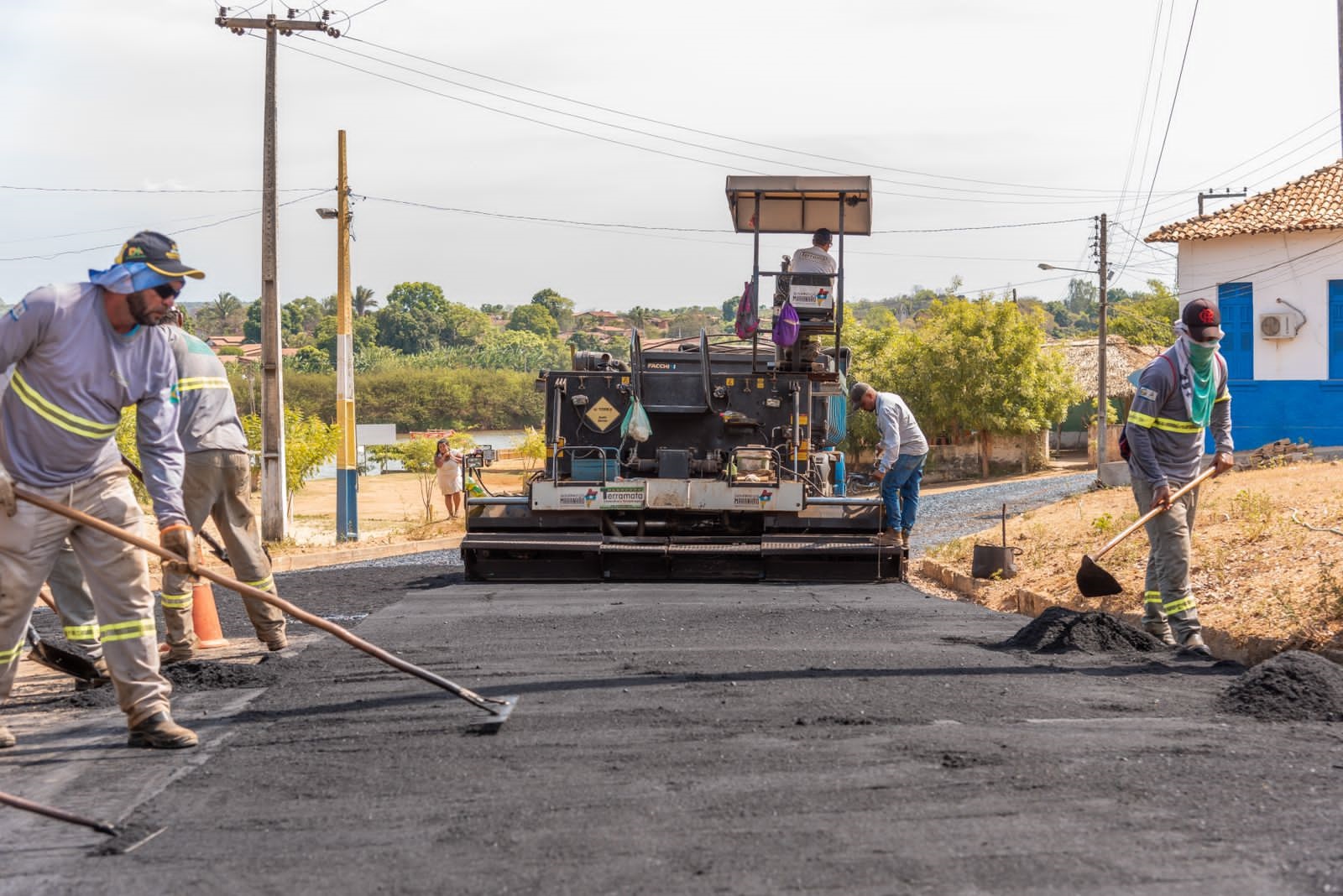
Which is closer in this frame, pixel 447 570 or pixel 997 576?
pixel 997 576

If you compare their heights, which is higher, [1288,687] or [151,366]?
[151,366]

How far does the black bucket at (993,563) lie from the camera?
11205 mm

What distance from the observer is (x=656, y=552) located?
10.1 m

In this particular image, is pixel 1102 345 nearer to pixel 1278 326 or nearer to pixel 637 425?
pixel 1278 326

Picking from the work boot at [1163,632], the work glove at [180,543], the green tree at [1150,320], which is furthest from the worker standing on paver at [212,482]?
the green tree at [1150,320]

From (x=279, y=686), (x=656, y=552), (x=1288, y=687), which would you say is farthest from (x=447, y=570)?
(x=1288, y=687)

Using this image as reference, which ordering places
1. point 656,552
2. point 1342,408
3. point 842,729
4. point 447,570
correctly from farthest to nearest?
point 1342,408 → point 447,570 → point 656,552 → point 842,729

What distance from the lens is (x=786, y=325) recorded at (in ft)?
36.0

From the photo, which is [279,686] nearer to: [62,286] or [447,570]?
[62,286]

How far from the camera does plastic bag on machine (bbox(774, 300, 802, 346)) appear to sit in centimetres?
1092

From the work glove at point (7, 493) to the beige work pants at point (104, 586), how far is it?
95 millimetres

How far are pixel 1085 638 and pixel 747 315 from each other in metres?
5.29

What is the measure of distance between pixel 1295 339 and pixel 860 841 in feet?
85.8

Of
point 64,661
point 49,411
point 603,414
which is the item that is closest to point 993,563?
point 603,414
